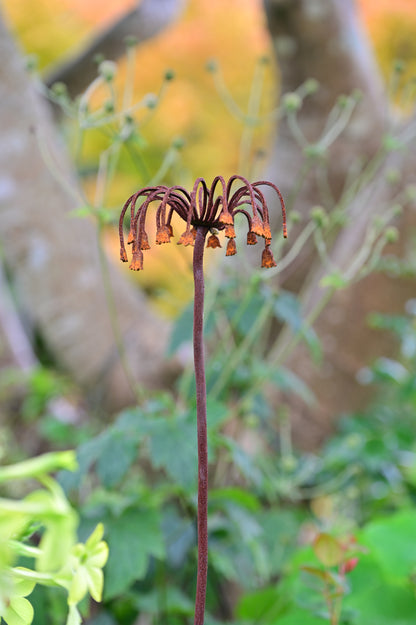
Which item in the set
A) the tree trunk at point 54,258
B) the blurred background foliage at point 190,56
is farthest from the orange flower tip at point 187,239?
the blurred background foliage at point 190,56

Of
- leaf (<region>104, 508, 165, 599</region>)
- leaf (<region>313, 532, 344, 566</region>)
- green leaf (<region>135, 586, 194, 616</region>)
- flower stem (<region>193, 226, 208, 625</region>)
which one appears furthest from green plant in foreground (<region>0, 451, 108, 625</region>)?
green leaf (<region>135, 586, 194, 616</region>)

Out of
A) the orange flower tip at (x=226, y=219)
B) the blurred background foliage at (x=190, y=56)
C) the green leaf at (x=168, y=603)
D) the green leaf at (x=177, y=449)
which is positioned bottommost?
the green leaf at (x=168, y=603)

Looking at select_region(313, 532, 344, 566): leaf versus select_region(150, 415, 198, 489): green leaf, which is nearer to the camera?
select_region(313, 532, 344, 566): leaf

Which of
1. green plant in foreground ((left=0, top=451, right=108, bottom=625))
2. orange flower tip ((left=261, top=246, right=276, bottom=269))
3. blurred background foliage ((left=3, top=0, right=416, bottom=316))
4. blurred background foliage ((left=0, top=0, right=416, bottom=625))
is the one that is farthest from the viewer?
blurred background foliage ((left=3, top=0, right=416, bottom=316))

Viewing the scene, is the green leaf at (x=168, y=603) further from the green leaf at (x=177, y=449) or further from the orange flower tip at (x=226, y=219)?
the orange flower tip at (x=226, y=219)

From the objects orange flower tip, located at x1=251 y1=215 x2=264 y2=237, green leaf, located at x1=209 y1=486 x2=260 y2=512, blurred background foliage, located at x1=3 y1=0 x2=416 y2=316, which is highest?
blurred background foliage, located at x1=3 y1=0 x2=416 y2=316

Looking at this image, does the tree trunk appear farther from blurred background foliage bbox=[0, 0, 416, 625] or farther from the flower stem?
the flower stem

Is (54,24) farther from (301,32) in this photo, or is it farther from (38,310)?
(38,310)
